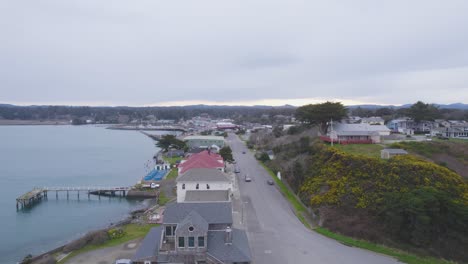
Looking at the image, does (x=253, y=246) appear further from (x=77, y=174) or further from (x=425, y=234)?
(x=77, y=174)

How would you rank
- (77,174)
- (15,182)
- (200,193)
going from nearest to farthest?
(200,193), (15,182), (77,174)

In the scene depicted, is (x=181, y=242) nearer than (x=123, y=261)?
Yes

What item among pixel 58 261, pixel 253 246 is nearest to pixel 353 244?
pixel 253 246

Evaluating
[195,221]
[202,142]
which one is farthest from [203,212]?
[202,142]

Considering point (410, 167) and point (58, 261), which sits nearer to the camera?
point (58, 261)

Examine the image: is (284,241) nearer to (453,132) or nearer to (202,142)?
(453,132)

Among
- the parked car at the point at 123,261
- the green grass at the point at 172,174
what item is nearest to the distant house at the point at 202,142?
the green grass at the point at 172,174

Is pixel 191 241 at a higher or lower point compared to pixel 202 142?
lower

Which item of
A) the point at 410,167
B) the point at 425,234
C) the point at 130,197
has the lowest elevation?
the point at 130,197
